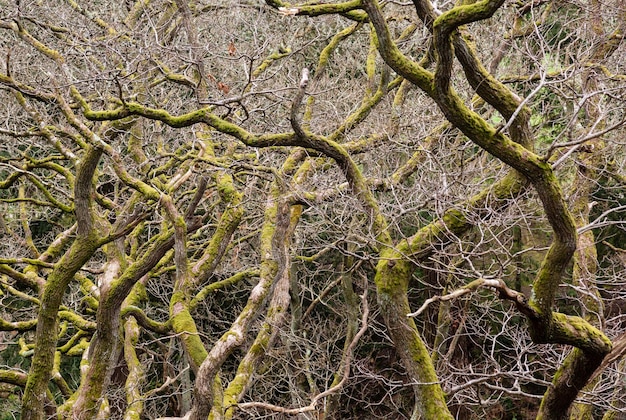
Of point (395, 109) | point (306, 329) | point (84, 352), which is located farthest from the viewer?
point (306, 329)

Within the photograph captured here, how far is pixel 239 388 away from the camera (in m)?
7.10

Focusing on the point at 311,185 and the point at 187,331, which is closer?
the point at 187,331

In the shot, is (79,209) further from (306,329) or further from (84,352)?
(306,329)

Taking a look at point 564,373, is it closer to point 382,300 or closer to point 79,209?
point 382,300

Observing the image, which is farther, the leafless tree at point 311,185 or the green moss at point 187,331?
the green moss at point 187,331

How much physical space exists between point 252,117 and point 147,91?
1.48m

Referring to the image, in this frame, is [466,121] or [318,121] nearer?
[466,121]

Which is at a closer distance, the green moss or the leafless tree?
the leafless tree

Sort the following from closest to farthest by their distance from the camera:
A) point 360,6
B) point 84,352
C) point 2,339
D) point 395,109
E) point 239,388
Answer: point 360,6 < point 239,388 < point 395,109 < point 84,352 < point 2,339

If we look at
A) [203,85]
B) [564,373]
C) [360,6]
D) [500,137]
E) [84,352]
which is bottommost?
[564,373]

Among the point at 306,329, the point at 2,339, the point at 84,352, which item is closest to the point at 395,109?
the point at 84,352

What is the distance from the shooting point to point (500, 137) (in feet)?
14.3

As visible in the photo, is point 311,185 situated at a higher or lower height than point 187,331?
higher

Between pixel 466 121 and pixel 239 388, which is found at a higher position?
pixel 466 121
